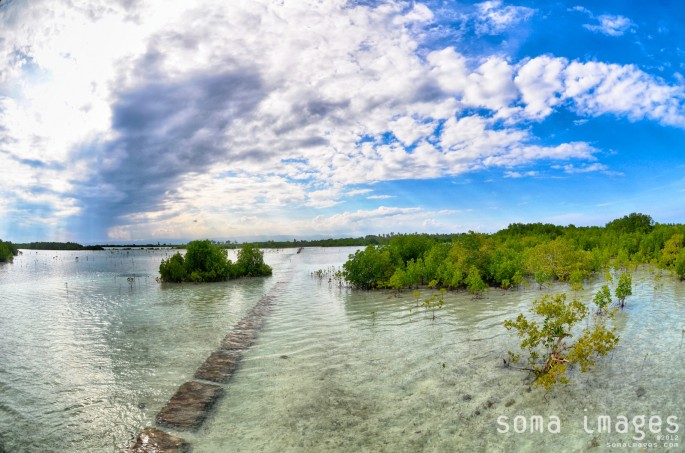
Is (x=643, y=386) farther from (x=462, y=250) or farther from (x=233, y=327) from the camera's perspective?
(x=462, y=250)

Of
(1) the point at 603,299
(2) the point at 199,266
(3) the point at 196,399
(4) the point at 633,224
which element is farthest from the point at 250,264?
(4) the point at 633,224

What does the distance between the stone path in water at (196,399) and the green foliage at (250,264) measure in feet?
111

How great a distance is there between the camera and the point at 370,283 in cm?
3616

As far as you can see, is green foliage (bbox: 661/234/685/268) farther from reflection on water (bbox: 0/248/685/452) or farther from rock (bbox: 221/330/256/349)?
rock (bbox: 221/330/256/349)

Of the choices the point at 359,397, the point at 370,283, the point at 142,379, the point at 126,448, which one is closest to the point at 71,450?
the point at 126,448

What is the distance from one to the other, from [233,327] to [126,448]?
44.0 ft

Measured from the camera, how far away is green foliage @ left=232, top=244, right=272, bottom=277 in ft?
178

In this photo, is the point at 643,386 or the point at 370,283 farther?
the point at 370,283

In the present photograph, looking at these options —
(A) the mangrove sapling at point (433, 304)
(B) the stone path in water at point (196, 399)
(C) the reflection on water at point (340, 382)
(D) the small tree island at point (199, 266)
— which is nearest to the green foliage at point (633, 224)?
(C) the reflection on water at point (340, 382)

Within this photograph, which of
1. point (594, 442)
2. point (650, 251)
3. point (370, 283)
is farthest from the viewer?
point (650, 251)

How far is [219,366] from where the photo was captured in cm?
1585

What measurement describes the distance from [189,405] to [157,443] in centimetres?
212

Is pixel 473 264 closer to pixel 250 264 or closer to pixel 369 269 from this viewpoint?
pixel 369 269

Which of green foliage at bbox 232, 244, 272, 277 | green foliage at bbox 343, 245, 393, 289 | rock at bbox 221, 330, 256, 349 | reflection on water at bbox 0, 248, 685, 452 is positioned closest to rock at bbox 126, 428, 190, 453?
reflection on water at bbox 0, 248, 685, 452
